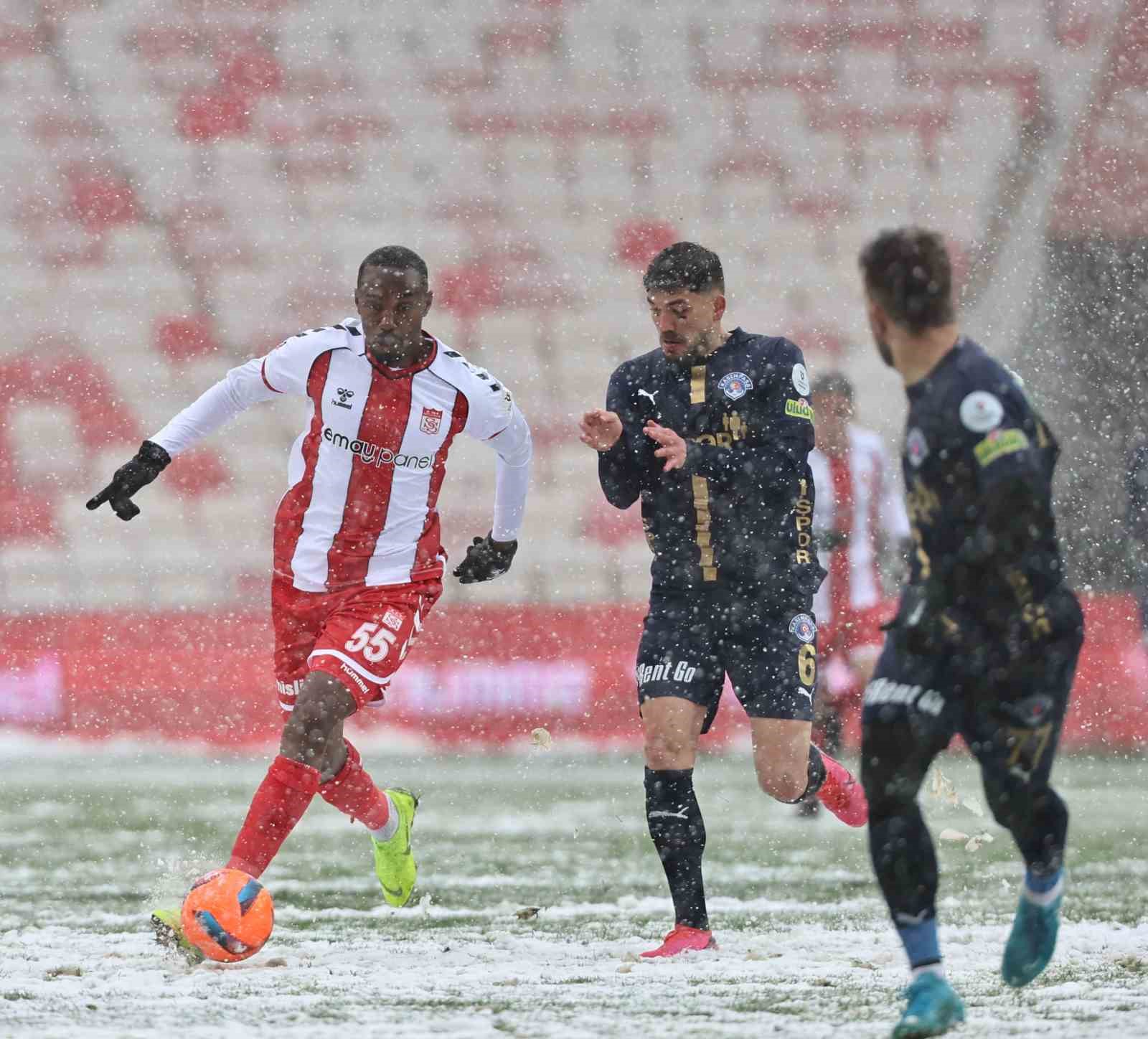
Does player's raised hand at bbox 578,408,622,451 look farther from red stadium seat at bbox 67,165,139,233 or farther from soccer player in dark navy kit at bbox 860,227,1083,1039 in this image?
red stadium seat at bbox 67,165,139,233

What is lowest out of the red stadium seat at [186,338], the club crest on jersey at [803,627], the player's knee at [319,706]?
the player's knee at [319,706]

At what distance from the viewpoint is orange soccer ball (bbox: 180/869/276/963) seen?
4230mm

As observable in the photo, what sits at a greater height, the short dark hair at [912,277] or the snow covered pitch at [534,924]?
the short dark hair at [912,277]

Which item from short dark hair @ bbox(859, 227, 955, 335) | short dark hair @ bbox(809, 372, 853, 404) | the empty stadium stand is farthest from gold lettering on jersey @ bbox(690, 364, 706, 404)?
the empty stadium stand

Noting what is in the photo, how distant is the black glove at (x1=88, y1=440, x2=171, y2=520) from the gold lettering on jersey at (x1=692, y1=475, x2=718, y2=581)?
4.77 feet

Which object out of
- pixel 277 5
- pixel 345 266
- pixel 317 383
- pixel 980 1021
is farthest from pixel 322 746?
pixel 277 5

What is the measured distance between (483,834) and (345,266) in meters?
8.81

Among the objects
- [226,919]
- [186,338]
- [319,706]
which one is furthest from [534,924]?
[186,338]

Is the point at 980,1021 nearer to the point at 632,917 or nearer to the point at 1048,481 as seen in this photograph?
the point at 1048,481

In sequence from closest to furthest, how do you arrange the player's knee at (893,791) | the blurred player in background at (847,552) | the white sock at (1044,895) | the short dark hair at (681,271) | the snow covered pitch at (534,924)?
the player's knee at (893,791) → the white sock at (1044,895) → the snow covered pitch at (534,924) → the short dark hair at (681,271) → the blurred player in background at (847,552)

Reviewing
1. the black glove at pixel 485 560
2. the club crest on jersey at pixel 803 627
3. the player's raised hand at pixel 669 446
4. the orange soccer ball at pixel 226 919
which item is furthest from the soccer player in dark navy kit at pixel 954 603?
the black glove at pixel 485 560

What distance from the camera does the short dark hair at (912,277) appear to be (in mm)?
3383

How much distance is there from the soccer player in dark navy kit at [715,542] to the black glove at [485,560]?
580mm

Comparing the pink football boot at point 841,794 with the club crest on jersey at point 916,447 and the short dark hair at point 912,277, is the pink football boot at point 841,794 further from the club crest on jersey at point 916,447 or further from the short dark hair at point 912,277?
the short dark hair at point 912,277
